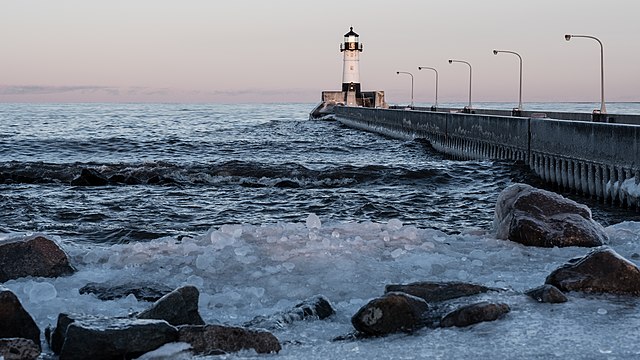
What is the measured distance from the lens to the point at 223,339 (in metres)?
5.61

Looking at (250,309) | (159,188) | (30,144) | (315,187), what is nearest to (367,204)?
(315,187)

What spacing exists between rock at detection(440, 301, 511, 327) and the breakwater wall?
1001 cm

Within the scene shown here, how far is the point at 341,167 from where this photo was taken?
26500 millimetres

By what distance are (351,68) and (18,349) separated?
87204 mm

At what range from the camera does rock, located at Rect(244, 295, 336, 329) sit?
21.1ft

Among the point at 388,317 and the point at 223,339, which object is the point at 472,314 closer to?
the point at 388,317

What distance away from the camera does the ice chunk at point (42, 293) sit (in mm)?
7242

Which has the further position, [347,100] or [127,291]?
[347,100]

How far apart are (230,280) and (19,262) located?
2134mm

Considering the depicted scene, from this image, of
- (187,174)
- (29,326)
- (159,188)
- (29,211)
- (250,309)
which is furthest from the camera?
(187,174)

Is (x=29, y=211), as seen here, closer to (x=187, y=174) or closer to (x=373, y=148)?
(x=187, y=174)

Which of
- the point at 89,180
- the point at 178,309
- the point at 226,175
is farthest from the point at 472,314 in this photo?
the point at 226,175

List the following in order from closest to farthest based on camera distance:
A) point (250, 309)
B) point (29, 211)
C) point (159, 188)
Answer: point (250, 309) < point (29, 211) < point (159, 188)

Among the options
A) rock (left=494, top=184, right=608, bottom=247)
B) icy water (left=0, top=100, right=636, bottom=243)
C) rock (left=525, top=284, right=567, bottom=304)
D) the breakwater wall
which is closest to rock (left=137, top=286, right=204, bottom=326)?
rock (left=525, top=284, right=567, bottom=304)
